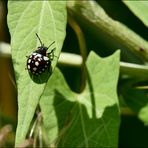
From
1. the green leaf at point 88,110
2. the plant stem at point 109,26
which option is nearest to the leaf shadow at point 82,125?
the green leaf at point 88,110

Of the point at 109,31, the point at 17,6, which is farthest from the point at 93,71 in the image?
the point at 17,6

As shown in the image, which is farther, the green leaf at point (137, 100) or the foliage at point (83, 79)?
the green leaf at point (137, 100)

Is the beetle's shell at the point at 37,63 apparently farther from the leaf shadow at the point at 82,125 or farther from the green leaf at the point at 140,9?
the green leaf at the point at 140,9

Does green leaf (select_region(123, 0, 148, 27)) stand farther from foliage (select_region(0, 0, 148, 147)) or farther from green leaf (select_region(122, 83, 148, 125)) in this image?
green leaf (select_region(122, 83, 148, 125))

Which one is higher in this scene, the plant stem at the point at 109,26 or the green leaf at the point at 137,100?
the plant stem at the point at 109,26

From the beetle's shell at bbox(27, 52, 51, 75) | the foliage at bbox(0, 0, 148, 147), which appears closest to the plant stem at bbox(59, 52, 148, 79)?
A: the foliage at bbox(0, 0, 148, 147)

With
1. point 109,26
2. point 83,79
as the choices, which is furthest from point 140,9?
point 83,79
